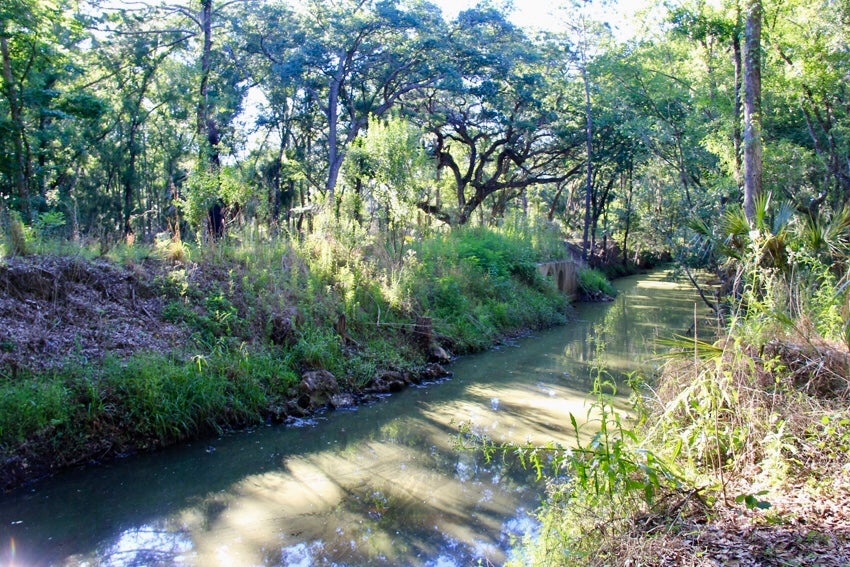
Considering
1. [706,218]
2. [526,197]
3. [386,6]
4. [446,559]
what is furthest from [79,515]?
[526,197]

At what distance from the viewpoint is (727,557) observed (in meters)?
3.63

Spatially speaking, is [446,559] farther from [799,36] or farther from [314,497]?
[799,36]

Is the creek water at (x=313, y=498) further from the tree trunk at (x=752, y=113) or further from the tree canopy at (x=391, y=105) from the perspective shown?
the tree canopy at (x=391, y=105)

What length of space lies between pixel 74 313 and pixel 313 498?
15.0ft

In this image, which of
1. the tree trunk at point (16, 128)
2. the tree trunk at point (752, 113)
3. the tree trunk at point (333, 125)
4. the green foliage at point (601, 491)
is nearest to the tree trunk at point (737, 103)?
the tree trunk at point (752, 113)

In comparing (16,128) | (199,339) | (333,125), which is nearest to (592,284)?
(333,125)

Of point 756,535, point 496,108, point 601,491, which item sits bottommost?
point 756,535

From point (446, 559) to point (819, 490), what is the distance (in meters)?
2.76

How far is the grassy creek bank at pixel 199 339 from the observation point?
7.05 metres

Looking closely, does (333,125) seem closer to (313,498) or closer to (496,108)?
(496,108)

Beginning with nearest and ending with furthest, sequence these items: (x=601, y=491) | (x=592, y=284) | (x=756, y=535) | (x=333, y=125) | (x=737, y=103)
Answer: (x=756, y=535) → (x=601, y=491) → (x=737, y=103) → (x=333, y=125) → (x=592, y=284)

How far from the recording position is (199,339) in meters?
9.09

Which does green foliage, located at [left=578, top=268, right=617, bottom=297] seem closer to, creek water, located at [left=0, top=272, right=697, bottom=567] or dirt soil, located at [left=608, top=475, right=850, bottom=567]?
creek water, located at [left=0, top=272, right=697, bottom=567]

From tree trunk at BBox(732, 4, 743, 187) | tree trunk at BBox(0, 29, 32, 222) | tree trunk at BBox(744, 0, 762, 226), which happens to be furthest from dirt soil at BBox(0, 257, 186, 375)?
tree trunk at BBox(732, 4, 743, 187)
